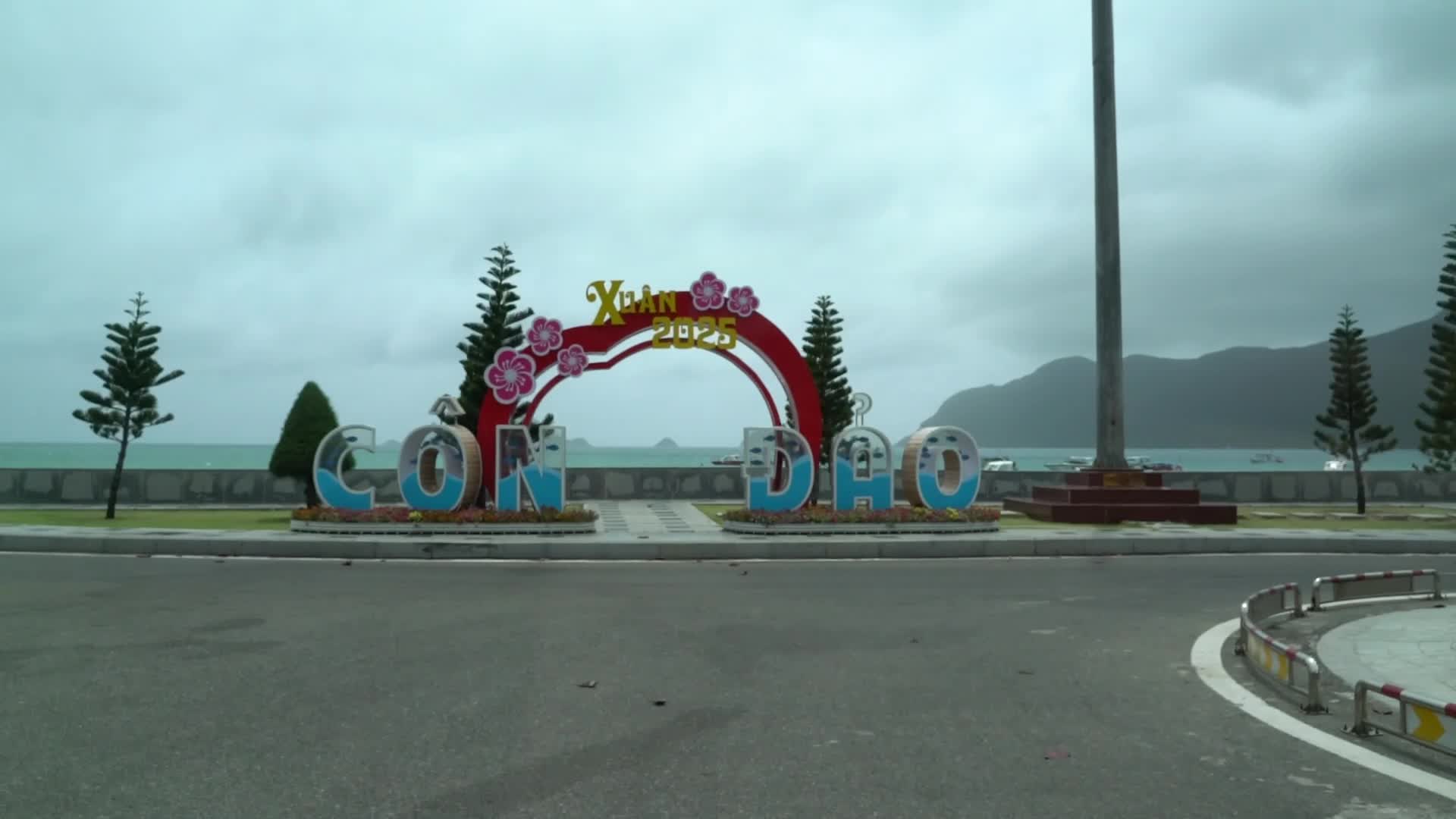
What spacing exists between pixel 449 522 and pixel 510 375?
10.1ft

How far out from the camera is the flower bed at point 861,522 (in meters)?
17.3

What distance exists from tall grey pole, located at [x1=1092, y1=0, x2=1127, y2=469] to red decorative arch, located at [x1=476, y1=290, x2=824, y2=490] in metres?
7.52

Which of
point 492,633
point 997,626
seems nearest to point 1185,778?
point 997,626

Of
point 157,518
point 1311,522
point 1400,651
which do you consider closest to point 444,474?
point 157,518

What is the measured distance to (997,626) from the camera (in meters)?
8.80

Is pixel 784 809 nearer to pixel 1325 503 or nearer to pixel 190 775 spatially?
pixel 190 775

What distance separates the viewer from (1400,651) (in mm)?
7570

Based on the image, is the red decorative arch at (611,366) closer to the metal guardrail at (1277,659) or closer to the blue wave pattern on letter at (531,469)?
the blue wave pattern on letter at (531,469)

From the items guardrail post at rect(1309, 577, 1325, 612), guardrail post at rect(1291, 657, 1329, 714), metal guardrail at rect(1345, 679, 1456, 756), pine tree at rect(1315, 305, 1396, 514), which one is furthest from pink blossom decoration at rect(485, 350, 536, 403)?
pine tree at rect(1315, 305, 1396, 514)

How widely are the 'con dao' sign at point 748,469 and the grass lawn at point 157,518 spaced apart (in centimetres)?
238

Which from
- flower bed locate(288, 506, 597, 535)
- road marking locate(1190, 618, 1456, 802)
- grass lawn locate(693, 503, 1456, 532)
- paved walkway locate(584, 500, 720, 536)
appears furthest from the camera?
grass lawn locate(693, 503, 1456, 532)

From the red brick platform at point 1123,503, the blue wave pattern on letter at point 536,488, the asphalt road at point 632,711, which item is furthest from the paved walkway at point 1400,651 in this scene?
the blue wave pattern on letter at point 536,488

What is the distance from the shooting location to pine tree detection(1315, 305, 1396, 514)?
28.3 metres

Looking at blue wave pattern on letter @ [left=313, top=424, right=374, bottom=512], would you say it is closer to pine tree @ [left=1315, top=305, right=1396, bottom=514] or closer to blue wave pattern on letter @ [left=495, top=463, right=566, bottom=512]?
blue wave pattern on letter @ [left=495, top=463, right=566, bottom=512]
